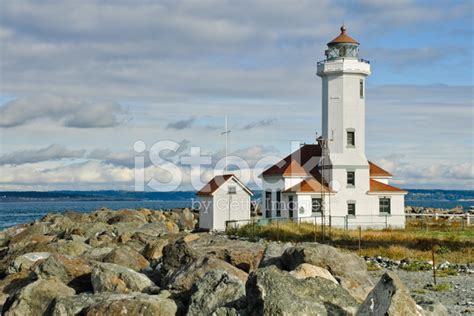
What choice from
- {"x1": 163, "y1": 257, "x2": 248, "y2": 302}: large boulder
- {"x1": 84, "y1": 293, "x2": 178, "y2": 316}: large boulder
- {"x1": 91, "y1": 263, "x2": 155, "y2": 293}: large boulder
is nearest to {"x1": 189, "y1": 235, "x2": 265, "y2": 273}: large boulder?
{"x1": 163, "y1": 257, "x2": 248, "y2": 302}: large boulder

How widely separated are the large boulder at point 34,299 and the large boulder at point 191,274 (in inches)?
67.7

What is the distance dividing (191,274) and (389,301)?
4022 millimetres

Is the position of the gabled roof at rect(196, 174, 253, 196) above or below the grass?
above

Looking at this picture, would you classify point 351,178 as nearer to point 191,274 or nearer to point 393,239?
point 393,239

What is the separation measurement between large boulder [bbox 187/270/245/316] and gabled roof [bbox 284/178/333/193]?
2268 centimetres

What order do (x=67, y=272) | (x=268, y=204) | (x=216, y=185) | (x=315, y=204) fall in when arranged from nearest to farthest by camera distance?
(x=67, y=272) → (x=216, y=185) → (x=315, y=204) → (x=268, y=204)

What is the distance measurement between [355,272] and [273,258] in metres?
1.81

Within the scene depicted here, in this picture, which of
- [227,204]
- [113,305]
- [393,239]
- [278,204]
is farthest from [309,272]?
[278,204]

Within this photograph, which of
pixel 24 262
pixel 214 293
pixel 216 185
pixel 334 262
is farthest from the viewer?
pixel 216 185

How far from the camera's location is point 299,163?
116 ft

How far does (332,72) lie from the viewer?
110ft

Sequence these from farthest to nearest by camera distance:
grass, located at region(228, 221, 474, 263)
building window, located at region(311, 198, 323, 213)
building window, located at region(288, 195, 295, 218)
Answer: building window, located at region(288, 195, 295, 218)
building window, located at region(311, 198, 323, 213)
grass, located at region(228, 221, 474, 263)

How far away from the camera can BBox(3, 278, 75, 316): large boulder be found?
11.0 metres

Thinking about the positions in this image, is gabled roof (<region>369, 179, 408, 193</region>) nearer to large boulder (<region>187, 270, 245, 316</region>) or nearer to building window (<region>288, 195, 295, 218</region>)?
building window (<region>288, 195, 295, 218</region>)
